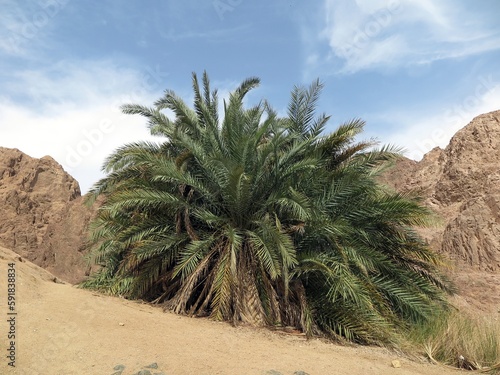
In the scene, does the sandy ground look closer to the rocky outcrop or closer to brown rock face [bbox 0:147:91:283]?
the rocky outcrop

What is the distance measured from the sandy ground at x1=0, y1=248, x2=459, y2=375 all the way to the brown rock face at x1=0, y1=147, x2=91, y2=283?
19.0m

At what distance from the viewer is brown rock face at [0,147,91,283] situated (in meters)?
27.2

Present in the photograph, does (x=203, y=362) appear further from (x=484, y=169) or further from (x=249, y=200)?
(x=484, y=169)

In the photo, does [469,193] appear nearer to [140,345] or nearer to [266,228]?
[266,228]

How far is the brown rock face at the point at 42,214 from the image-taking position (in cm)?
2720

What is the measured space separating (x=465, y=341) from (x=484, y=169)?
1074cm

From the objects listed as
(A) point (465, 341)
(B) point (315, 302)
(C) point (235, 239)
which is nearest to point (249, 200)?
(C) point (235, 239)

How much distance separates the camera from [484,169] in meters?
17.2

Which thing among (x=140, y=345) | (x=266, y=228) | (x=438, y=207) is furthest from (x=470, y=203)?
(x=140, y=345)

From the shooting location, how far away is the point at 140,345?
6523 millimetres

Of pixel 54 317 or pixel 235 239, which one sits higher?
pixel 235 239

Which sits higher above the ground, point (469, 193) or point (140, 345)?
point (469, 193)

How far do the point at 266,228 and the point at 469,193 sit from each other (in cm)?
1161

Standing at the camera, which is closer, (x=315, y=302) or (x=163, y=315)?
(x=163, y=315)
